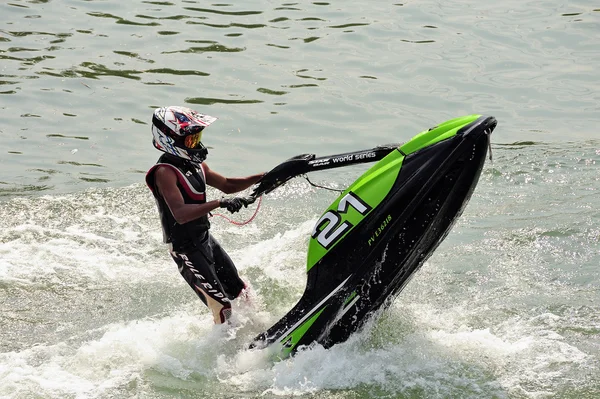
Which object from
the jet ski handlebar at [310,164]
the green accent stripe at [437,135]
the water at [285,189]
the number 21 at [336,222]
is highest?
the green accent stripe at [437,135]

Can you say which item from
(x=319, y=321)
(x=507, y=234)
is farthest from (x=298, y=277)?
(x=507, y=234)

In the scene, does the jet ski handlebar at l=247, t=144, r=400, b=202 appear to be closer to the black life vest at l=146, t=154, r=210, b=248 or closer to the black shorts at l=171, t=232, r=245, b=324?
the black life vest at l=146, t=154, r=210, b=248

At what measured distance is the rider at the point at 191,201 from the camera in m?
6.12

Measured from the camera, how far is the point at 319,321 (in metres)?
6.37

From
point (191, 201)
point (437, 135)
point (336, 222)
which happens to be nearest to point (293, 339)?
point (336, 222)

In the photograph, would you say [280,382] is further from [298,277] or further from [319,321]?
[298,277]

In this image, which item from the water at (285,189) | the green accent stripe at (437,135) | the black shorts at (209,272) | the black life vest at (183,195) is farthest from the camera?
the black shorts at (209,272)

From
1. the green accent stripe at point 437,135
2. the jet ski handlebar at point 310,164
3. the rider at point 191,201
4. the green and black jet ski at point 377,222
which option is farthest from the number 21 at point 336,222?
the rider at point 191,201

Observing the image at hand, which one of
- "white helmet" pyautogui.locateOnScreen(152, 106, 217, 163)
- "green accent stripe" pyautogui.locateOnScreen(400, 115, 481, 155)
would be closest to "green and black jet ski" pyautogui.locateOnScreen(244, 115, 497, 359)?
"green accent stripe" pyautogui.locateOnScreen(400, 115, 481, 155)

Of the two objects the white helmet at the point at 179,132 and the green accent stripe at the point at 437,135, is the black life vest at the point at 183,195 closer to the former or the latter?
the white helmet at the point at 179,132

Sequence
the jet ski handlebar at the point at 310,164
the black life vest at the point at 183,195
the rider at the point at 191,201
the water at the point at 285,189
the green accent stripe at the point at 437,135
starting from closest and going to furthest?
1. the green accent stripe at the point at 437,135
2. the jet ski handlebar at the point at 310,164
3. the rider at the point at 191,201
4. the black life vest at the point at 183,195
5. the water at the point at 285,189

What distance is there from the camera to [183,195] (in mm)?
6273

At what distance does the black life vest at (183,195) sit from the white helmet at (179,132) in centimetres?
10

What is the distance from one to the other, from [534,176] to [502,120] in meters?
2.18
